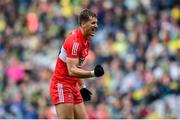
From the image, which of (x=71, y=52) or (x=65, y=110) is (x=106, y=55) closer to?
(x=65, y=110)

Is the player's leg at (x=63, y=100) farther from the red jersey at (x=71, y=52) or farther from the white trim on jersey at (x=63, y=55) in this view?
the white trim on jersey at (x=63, y=55)

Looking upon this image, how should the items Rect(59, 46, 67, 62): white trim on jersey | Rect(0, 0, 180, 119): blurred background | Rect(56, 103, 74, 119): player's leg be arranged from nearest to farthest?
Rect(59, 46, 67, 62): white trim on jersey
Rect(56, 103, 74, 119): player's leg
Rect(0, 0, 180, 119): blurred background

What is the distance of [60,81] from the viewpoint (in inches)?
469

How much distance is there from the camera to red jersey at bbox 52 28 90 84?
1152cm

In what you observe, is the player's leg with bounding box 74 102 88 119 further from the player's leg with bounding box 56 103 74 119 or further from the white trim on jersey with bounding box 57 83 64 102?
the white trim on jersey with bounding box 57 83 64 102

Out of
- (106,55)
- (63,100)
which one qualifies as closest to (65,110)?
(63,100)

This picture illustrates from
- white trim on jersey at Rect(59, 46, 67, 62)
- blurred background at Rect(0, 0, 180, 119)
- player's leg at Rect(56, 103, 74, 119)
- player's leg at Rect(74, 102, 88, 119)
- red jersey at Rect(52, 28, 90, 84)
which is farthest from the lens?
blurred background at Rect(0, 0, 180, 119)

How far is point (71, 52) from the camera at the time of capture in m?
11.5

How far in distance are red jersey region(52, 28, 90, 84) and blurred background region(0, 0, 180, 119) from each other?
4967mm

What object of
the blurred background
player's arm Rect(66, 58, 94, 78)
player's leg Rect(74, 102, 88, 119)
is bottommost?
player's leg Rect(74, 102, 88, 119)

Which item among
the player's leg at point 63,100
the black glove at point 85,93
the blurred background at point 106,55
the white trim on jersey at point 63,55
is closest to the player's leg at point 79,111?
the player's leg at point 63,100

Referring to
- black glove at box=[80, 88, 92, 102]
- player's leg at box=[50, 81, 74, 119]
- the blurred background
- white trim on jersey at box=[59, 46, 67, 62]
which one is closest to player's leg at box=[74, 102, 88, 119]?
player's leg at box=[50, 81, 74, 119]

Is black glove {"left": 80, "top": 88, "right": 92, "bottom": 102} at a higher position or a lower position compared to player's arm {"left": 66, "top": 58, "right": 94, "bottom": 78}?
lower

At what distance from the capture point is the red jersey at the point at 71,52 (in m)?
11.5
